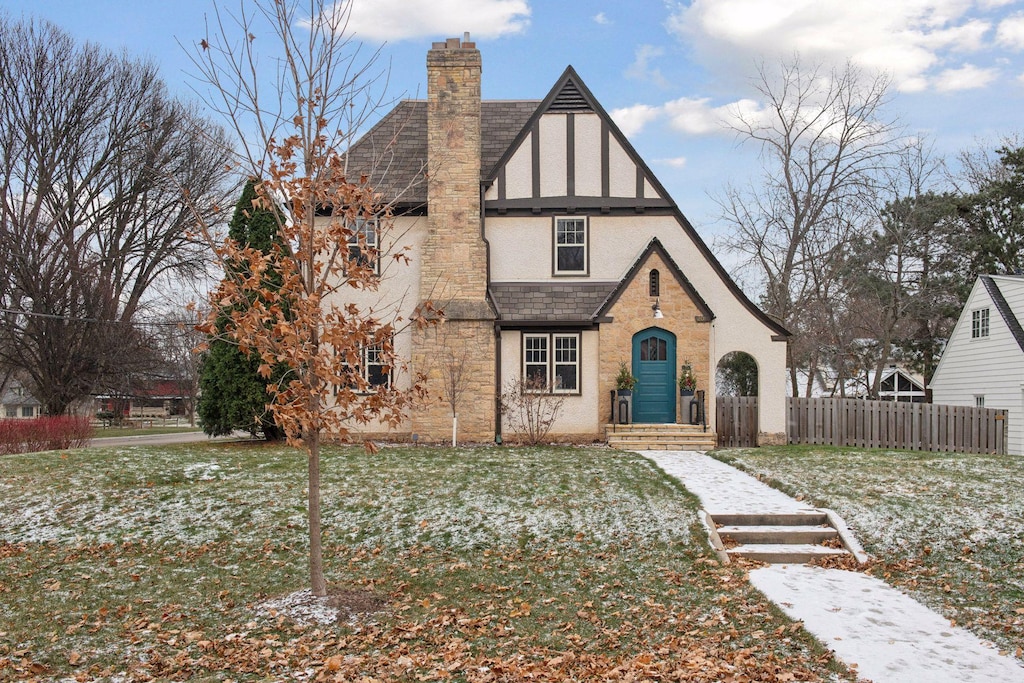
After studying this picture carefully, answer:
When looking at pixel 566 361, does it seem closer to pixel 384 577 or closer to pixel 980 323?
pixel 384 577

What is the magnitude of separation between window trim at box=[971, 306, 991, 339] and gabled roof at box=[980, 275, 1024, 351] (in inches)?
23.4

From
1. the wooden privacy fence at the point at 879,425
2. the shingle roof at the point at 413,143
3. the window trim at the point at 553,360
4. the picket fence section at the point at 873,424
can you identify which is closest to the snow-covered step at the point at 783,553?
the window trim at the point at 553,360

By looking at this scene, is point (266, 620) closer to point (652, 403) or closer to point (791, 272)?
point (652, 403)

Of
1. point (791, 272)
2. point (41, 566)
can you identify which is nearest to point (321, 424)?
point (41, 566)

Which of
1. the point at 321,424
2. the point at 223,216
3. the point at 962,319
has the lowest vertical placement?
the point at 321,424

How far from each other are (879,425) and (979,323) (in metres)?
9.12

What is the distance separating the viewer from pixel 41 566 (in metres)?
9.76

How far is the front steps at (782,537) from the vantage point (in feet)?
32.3

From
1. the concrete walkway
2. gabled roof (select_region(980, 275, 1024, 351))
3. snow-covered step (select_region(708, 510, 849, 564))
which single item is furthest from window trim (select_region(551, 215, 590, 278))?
gabled roof (select_region(980, 275, 1024, 351))

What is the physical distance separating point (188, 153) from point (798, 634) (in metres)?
31.7

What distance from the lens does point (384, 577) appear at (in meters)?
9.19

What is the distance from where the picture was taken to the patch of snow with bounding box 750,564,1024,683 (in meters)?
6.39

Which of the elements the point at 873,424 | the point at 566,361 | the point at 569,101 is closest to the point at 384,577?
the point at 566,361

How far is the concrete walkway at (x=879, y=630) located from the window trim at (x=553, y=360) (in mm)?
10129
